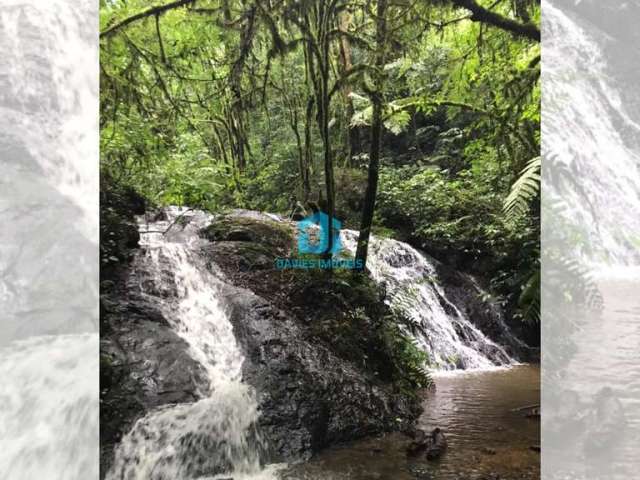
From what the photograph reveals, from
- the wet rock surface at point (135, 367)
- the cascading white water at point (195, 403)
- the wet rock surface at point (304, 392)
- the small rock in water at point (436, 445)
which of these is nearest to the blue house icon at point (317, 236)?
the wet rock surface at point (304, 392)

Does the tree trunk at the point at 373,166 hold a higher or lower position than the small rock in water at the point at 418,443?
higher

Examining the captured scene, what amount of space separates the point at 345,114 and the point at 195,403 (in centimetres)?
193

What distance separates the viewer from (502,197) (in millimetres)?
2773

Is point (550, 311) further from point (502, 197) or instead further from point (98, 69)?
point (98, 69)

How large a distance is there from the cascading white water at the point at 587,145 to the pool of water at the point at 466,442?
36.7 inches

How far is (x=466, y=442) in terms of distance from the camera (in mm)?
2613

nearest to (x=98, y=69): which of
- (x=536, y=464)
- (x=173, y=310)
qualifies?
(x=173, y=310)

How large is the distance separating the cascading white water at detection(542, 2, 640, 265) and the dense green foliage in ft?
0.38

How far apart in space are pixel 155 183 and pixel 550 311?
2.51m

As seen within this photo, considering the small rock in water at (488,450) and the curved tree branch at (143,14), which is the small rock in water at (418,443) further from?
the curved tree branch at (143,14)

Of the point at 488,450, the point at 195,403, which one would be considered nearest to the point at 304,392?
the point at 195,403

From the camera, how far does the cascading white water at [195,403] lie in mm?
2500

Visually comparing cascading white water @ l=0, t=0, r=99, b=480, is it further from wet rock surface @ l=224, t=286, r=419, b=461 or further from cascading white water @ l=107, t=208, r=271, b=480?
wet rock surface @ l=224, t=286, r=419, b=461

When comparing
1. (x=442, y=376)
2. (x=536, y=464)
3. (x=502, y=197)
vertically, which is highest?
(x=502, y=197)
